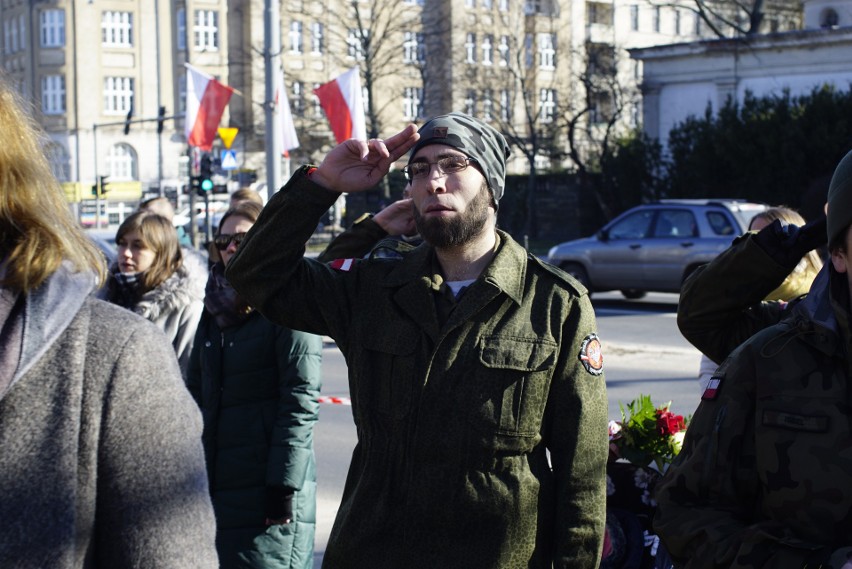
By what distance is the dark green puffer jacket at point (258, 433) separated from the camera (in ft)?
14.3

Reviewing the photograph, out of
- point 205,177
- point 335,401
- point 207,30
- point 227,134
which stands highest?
point 207,30

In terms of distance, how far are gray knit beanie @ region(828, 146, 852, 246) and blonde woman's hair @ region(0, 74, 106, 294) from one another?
154 centimetres

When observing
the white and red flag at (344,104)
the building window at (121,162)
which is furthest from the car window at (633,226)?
the building window at (121,162)

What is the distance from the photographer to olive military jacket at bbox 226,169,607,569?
2926 mm

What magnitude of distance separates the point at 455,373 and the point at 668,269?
1650 cm

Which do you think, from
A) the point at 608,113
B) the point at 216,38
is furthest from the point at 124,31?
the point at 608,113

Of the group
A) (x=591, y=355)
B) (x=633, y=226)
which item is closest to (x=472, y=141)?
(x=591, y=355)

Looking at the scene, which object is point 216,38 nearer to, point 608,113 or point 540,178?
point 608,113

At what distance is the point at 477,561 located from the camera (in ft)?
9.55

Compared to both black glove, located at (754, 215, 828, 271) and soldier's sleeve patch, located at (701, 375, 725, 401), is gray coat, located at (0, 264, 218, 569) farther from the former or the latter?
black glove, located at (754, 215, 828, 271)

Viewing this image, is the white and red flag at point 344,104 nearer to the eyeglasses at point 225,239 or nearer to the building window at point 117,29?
the eyeglasses at point 225,239

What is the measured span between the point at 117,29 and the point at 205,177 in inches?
2129

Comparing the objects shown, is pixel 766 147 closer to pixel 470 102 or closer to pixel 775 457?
pixel 775 457

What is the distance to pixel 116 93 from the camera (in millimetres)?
75438
